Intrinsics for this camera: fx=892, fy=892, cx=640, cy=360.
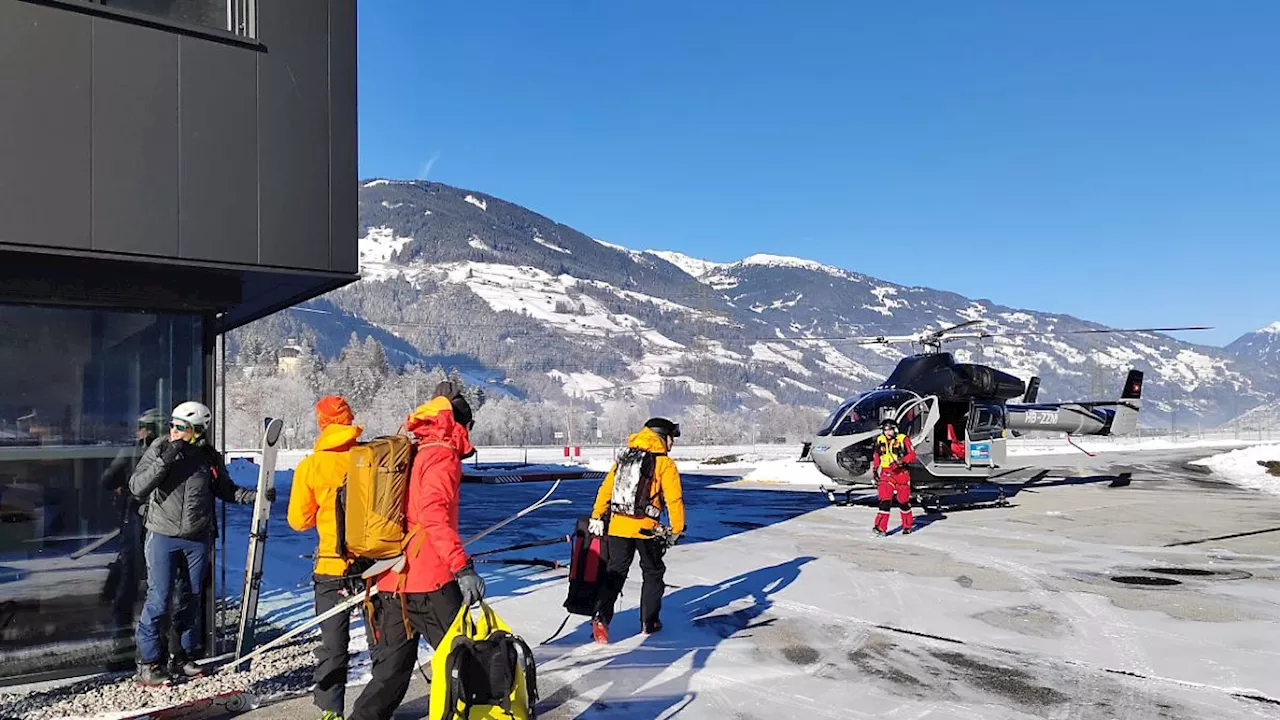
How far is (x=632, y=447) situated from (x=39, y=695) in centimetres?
452

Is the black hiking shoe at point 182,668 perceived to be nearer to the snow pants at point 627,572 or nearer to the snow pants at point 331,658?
the snow pants at point 331,658

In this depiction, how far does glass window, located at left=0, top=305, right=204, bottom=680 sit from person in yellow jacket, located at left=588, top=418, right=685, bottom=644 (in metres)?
3.34

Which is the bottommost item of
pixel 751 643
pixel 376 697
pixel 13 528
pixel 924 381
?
pixel 751 643

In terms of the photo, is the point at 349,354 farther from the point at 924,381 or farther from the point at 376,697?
the point at 376,697

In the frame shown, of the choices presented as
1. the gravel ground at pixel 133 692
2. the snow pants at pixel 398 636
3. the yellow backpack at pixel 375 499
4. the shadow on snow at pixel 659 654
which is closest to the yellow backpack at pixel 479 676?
the snow pants at pixel 398 636

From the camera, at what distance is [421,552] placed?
179 inches

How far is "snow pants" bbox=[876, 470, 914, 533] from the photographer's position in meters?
13.5

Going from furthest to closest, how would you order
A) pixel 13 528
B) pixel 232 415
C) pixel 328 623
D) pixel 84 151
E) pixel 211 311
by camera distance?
1. pixel 232 415
2. pixel 211 311
3. pixel 13 528
4. pixel 84 151
5. pixel 328 623

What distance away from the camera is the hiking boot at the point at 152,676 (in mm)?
5988

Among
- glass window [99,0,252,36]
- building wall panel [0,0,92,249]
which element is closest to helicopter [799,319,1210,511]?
glass window [99,0,252,36]

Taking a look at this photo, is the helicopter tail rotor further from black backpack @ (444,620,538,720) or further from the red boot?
black backpack @ (444,620,538,720)

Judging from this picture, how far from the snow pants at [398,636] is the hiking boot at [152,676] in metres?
2.22

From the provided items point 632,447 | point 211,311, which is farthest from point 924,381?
point 211,311

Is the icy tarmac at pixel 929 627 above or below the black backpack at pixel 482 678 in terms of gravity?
below
